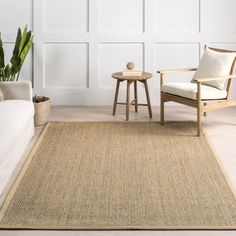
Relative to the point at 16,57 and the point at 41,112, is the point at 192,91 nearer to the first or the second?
the point at 41,112

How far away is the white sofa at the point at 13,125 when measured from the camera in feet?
12.7

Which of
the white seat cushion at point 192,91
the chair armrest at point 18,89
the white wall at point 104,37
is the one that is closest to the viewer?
the chair armrest at point 18,89

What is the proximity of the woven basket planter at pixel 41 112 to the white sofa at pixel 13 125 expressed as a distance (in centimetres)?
43

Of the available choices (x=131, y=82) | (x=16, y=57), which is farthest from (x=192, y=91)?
(x=16, y=57)

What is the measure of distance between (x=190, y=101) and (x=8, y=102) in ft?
5.35

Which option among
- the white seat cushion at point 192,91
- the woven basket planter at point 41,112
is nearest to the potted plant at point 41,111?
the woven basket planter at point 41,112

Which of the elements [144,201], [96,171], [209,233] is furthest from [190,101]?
[209,233]

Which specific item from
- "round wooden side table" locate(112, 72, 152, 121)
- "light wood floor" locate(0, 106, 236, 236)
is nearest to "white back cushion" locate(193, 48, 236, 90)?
"light wood floor" locate(0, 106, 236, 236)

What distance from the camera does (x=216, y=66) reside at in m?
5.59

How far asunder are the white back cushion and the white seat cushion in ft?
0.31

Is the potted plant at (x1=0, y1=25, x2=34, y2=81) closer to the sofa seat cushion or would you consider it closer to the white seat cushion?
the sofa seat cushion

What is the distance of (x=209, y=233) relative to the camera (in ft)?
10.6

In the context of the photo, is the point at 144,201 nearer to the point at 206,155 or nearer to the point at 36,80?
the point at 206,155

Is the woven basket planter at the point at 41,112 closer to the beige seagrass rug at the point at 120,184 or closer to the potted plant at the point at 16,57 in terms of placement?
the beige seagrass rug at the point at 120,184
